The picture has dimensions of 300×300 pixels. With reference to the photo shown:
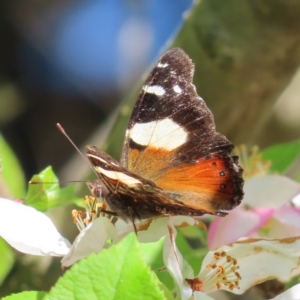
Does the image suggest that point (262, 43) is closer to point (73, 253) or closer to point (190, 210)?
point (190, 210)

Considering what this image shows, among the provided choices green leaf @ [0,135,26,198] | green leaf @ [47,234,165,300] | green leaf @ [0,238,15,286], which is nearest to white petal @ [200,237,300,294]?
green leaf @ [47,234,165,300]

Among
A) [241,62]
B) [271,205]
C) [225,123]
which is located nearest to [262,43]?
[241,62]

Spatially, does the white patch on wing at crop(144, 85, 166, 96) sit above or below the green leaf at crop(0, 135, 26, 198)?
above

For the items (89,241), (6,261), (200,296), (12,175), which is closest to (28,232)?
(89,241)

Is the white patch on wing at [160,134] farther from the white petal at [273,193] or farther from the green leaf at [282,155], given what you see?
the green leaf at [282,155]

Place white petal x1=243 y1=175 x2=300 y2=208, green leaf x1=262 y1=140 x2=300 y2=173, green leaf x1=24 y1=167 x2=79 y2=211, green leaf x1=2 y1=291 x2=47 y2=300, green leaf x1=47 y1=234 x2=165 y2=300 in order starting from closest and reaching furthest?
green leaf x1=47 y1=234 x2=165 y2=300, green leaf x1=2 y1=291 x2=47 y2=300, green leaf x1=24 y1=167 x2=79 y2=211, white petal x1=243 y1=175 x2=300 y2=208, green leaf x1=262 y1=140 x2=300 y2=173

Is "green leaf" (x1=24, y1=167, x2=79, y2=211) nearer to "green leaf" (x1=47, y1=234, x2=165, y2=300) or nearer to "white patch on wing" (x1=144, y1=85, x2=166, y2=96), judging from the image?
"white patch on wing" (x1=144, y1=85, x2=166, y2=96)
